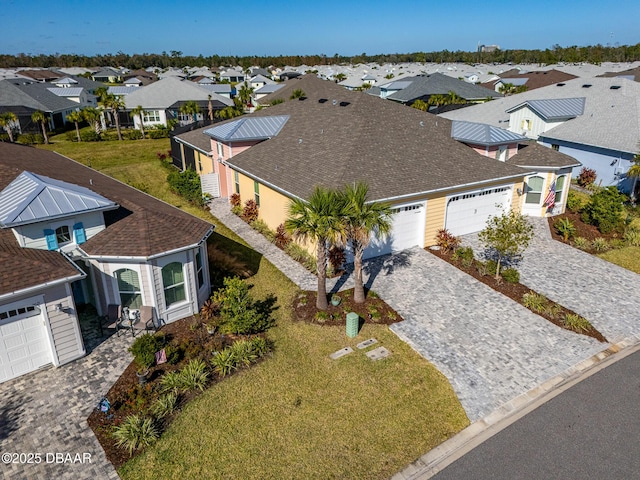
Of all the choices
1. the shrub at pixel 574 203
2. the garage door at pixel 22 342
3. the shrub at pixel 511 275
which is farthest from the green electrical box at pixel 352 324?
the shrub at pixel 574 203

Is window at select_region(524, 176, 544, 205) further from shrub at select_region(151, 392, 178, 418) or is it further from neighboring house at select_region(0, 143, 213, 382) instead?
shrub at select_region(151, 392, 178, 418)

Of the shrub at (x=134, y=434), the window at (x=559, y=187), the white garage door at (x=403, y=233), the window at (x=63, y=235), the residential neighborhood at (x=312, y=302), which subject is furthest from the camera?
the window at (x=559, y=187)

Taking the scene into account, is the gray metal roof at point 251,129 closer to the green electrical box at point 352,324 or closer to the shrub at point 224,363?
the green electrical box at point 352,324

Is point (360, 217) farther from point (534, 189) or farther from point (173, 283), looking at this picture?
point (534, 189)

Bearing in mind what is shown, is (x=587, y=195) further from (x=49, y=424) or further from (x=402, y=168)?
(x=49, y=424)

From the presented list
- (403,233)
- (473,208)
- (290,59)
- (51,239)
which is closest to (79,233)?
(51,239)

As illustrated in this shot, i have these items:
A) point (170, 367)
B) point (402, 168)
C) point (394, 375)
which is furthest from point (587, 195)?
point (170, 367)
